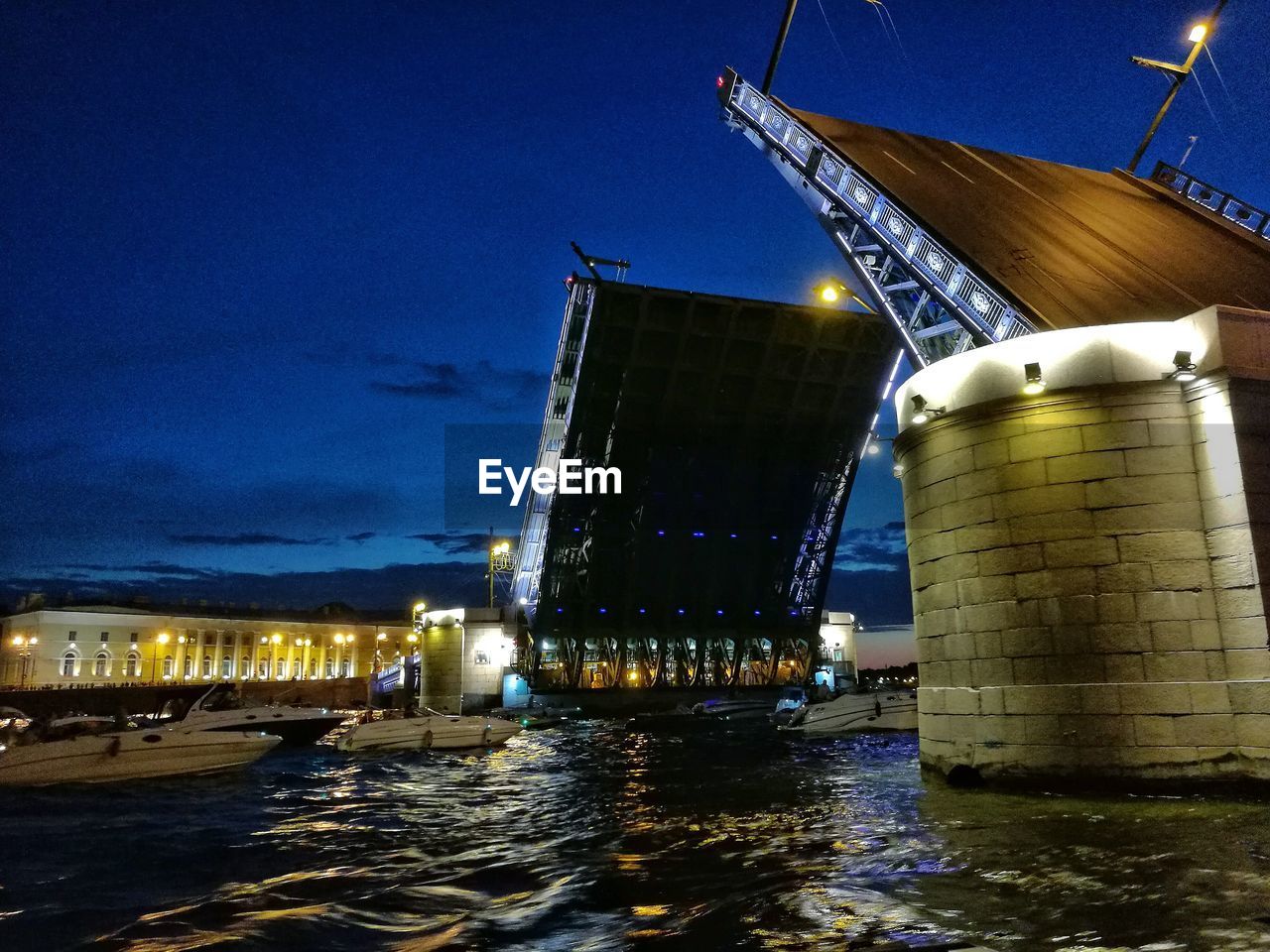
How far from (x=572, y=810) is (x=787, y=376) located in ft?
94.7

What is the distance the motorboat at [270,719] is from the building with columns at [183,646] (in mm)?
37737

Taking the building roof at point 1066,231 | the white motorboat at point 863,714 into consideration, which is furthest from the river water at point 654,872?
the white motorboat at point 863,714

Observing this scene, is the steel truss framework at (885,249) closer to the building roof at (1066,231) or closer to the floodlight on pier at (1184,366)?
the building roof at (1066,231)

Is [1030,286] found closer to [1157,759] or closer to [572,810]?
[1157,759]

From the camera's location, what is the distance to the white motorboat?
25078 millimetres

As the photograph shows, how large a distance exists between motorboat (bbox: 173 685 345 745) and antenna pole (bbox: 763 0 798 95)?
23473 mm

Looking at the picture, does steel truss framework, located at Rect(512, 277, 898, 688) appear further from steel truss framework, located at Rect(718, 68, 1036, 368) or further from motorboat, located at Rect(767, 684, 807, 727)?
steel truss framework, located at Rect(718, 68, 1036, 368)

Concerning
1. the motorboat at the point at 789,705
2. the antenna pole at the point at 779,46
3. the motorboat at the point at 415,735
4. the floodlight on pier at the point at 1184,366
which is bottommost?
the motorboat at the point at 789,705

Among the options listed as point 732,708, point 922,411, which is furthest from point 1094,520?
point 732,708

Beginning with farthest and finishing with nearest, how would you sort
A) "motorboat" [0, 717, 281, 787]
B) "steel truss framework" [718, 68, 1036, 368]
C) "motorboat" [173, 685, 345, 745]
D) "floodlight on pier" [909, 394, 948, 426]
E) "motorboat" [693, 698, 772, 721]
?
"motorboat" [693, 698, 772, 721]
"motorboat" [173, 685, 345, 745]
"motorboat" [0, 717, 281, 787]
"steel truss framework" [718, 68, 1036, 368]
"floodlight on pier" [909, 394, 948, 426]

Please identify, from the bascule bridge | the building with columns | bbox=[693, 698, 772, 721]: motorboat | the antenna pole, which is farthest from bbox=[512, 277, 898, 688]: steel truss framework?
the building with columns

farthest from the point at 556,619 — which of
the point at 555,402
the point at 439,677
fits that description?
the point at 555,402

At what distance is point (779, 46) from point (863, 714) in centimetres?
1973

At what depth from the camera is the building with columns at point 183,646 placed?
68.1m
